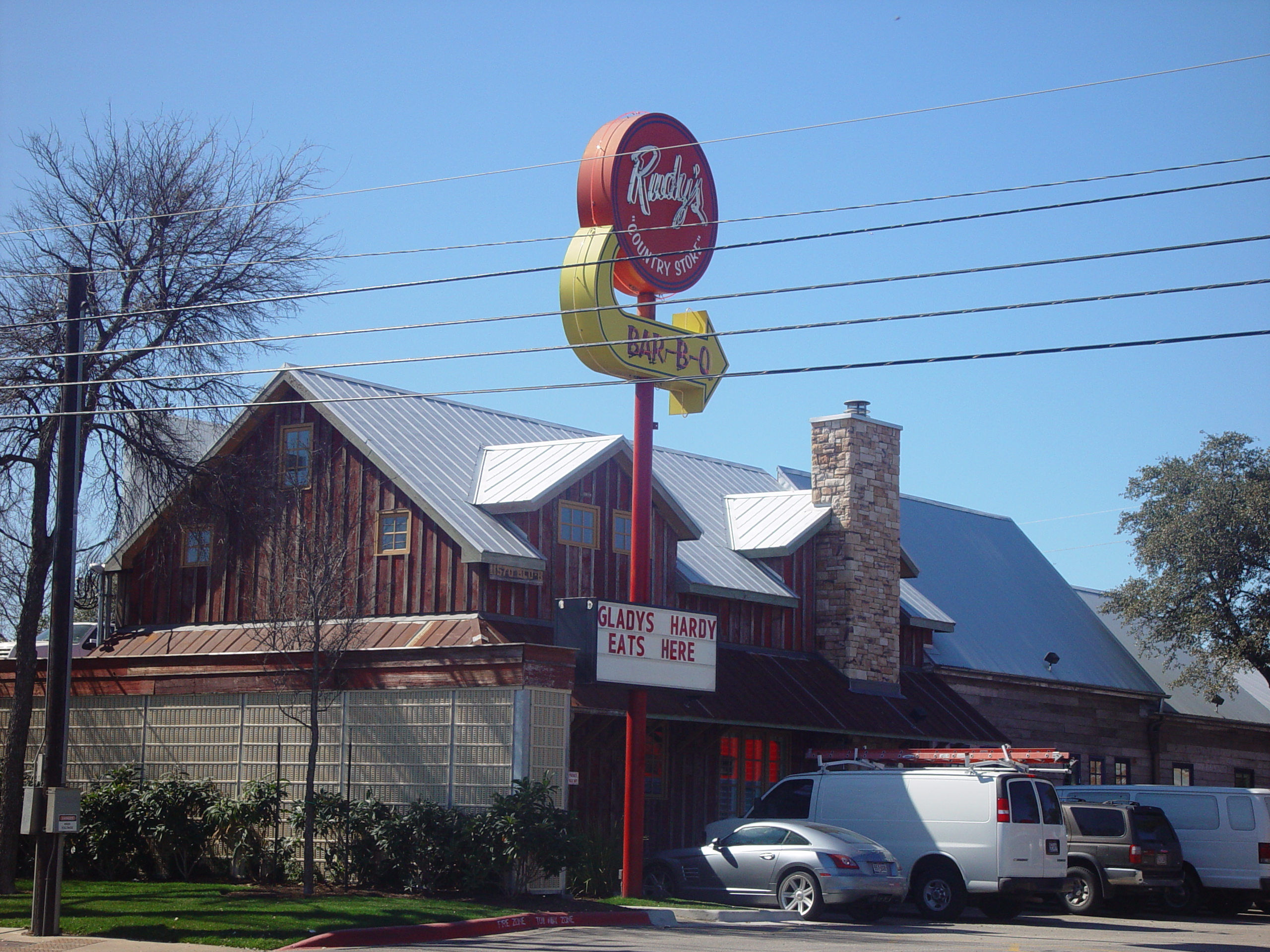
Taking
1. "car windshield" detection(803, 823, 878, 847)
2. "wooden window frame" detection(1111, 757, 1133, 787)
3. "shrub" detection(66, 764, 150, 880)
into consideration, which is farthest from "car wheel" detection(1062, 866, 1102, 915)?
"shrub" detection(66, 764, 150, 880)

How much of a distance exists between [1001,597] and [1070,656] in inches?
87.1

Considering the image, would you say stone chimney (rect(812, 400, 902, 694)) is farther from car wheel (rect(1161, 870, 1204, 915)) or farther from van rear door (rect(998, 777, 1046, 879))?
van rear door (rect(998, 777, 1046, 879))

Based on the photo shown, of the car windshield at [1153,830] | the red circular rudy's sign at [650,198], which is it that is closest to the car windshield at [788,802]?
the car windshield at [1153,830]

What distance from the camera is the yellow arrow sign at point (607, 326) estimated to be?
21.8 meters

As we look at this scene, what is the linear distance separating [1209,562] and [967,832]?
61.1 ft

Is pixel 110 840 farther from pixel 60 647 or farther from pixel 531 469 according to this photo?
pixel 531 469

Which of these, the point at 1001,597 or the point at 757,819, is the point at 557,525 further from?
the point at 1001,597

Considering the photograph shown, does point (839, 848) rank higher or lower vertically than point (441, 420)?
lower

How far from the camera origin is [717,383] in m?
24.8

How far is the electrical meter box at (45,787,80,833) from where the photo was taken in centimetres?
1653

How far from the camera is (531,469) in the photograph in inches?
1015

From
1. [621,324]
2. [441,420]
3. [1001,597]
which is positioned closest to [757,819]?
[621,324]

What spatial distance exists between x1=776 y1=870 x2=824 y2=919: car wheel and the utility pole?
942cm

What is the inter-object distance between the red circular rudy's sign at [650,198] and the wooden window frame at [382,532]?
530 cm
